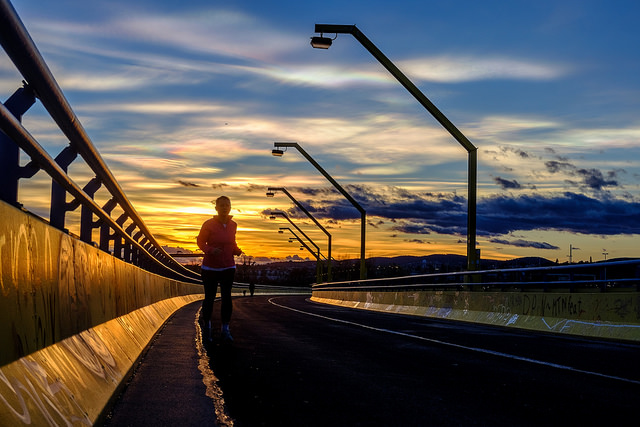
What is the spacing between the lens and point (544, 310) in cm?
1462

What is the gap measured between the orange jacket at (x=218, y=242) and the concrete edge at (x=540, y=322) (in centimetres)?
589

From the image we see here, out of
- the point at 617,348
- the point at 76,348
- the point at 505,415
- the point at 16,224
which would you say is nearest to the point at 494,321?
the point at 617,348

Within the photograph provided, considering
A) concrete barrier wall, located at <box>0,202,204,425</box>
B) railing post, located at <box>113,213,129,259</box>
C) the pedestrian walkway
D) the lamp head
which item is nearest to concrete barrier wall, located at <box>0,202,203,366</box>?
concrete barrier wall, located at <box>0,202,204,425</box>

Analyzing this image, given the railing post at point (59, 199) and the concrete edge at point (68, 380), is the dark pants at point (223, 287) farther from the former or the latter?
the railing post at point (59, 199)

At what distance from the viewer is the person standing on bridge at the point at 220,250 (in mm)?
10992

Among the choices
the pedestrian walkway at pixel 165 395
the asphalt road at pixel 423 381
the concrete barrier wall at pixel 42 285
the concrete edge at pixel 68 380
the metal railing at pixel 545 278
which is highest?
the metal railing at pixel 545 278

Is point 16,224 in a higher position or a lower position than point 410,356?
higher

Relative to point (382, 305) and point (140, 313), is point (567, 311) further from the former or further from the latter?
point (382, 305)

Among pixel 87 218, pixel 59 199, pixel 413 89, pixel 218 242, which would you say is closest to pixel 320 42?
pixel 413 89

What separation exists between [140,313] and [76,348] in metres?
5.68

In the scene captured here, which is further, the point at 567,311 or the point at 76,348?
the point at 567,311

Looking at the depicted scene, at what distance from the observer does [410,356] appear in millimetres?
8766

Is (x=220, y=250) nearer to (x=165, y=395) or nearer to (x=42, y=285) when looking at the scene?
(x=165, y=395)

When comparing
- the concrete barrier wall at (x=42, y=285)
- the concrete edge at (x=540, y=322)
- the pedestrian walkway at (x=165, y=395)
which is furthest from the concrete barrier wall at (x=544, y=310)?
the concrete barrier wall at (x=42, y=285)
